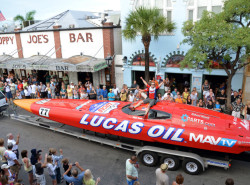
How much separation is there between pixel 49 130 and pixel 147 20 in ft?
22.8

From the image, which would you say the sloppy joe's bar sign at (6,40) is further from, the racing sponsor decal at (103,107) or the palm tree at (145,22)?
the racing sponsor decal at (103,107)

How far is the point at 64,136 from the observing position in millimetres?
8773

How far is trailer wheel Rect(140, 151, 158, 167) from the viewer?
646 cm

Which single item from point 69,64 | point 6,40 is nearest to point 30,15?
point 6,40

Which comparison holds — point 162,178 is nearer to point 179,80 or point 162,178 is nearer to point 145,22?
point 145,22

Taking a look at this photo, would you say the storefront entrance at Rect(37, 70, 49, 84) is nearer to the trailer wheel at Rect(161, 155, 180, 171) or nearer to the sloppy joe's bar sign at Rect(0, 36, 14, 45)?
the sloppy joe's bar sign at Rect(0, 36, 14, 45)

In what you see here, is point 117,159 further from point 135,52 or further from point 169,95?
point 135,52

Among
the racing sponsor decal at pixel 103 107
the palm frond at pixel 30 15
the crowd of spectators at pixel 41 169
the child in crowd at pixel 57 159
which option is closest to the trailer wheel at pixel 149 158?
the crowd of spectators at pixel 41 169

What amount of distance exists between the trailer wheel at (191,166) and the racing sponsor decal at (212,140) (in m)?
0.63

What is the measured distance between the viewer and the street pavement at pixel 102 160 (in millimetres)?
6047

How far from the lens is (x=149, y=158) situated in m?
6.61

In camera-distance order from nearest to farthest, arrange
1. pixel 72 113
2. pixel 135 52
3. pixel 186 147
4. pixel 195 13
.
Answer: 1. pixel 186 147
2. pixel 72 113
3. pixel 195 13
4. pixel 135 52

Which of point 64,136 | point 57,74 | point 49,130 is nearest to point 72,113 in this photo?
point 64,136

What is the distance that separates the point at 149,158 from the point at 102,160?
5.33 feet
